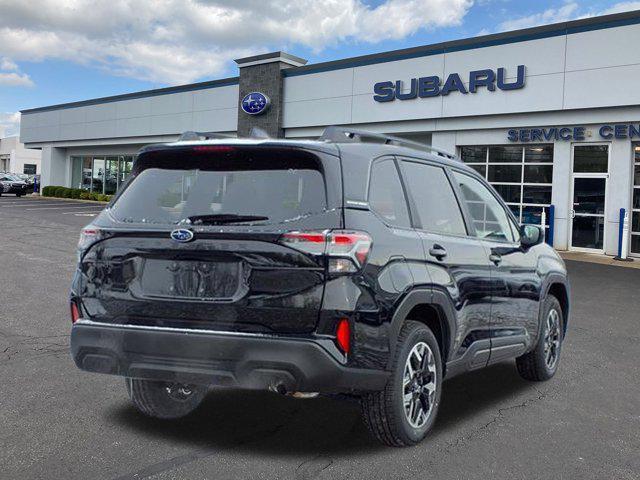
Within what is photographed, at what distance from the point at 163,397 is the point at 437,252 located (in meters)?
1.99

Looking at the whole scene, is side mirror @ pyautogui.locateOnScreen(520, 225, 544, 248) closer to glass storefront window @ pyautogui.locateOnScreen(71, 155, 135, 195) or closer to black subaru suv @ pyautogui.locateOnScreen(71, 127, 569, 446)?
black subaru suv @ pyautogui.locateOnScreen(71, 127, 569, 446)

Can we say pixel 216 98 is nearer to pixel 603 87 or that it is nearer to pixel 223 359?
pixel 603 87

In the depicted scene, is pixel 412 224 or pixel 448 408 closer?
pixel 412 224

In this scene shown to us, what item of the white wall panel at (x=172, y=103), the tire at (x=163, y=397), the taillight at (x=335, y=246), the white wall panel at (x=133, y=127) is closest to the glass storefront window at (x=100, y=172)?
the white wall panel at (x=133, y=127)

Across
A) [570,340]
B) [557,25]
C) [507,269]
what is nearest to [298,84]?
[557,25]

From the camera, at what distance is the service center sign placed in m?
19.4

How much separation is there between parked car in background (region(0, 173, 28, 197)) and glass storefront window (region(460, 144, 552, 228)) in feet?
108

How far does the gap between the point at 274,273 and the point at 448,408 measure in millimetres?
2003

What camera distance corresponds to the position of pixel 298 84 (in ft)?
83.7

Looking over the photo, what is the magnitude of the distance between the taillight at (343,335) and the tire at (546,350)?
262 cm

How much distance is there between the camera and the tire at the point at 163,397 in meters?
4.38

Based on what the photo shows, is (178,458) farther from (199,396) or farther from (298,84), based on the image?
(298,84)

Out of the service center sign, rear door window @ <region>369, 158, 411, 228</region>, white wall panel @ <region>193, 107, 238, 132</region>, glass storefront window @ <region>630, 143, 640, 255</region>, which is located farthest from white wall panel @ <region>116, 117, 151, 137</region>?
rear door window @ <region>369, 158, 411, 228</region>

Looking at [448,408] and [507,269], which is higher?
[507,269]
